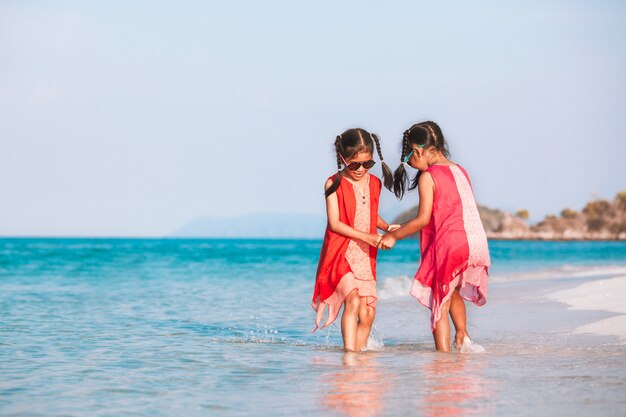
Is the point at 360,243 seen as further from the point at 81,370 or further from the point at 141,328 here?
the point at 141,328

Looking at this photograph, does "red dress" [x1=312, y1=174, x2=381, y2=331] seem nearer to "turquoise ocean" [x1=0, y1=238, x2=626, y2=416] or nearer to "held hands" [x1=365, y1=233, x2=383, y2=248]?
"held hands" [x1=365, y1=233, x2=383, y2=248]

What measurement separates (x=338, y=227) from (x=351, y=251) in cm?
25

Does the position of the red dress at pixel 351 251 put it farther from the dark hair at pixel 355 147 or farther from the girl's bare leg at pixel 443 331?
the girl's bare leg at pixel 443 331

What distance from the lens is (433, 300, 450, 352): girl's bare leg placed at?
6.39 meters

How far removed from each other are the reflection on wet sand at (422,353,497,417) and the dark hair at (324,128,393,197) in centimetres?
136

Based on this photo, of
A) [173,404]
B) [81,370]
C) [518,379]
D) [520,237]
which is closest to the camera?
[173,404]

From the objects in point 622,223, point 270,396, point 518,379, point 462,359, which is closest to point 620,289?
point 462,359

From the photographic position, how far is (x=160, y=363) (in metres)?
6.40

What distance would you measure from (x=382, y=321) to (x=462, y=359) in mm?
3761

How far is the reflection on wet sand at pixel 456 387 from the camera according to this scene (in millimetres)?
4395

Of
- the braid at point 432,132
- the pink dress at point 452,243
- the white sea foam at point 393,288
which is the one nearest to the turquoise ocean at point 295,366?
the pink dress at point 452,243

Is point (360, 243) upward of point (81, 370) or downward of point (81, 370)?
upward

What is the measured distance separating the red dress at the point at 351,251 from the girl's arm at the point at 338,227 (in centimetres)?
6

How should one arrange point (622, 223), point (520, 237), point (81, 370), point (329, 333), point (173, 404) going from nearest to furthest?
point (173, 404), point (81, 370), point (329, 333), point (622, 223), point (520, 237)
